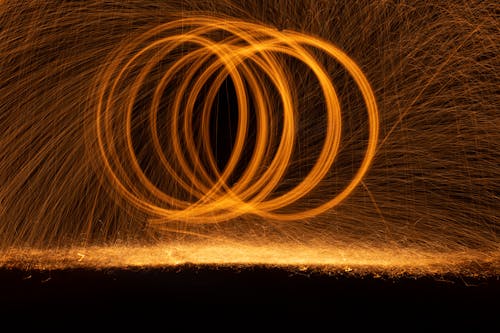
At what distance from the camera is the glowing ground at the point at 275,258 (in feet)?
16.7

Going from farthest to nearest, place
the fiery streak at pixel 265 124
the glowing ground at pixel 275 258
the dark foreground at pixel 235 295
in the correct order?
the fiery streak at pixel 265 124 < the glowing ground at pixel 275 258 < the dark foreground at pixel 235 295

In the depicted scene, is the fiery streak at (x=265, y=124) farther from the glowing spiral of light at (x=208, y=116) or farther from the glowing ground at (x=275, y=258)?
the glowing ground at (x=275, y=258)

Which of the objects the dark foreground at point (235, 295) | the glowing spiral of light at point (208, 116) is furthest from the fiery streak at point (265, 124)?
the dark foreground at point (235, 295)

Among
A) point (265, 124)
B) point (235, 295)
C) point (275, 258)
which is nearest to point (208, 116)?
point (265, 124)

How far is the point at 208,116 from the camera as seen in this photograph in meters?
7.64

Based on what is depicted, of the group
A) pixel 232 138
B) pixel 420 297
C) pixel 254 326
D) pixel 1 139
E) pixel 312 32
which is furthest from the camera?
pixel 232 138

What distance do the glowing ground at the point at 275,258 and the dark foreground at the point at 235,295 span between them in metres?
0.20

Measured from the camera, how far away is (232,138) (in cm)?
838

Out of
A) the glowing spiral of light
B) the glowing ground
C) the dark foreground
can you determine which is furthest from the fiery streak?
the dark foreground

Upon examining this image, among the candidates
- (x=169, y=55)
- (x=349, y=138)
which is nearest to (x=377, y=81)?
(x=349, y=138)

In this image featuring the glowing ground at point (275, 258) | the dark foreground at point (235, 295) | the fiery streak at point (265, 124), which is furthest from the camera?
the fiery streak at point (265, 124)

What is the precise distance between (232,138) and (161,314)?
4.74 m

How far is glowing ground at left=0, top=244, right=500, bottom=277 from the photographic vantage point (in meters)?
5.08

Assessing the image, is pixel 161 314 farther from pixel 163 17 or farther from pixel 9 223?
pixel 163 17
